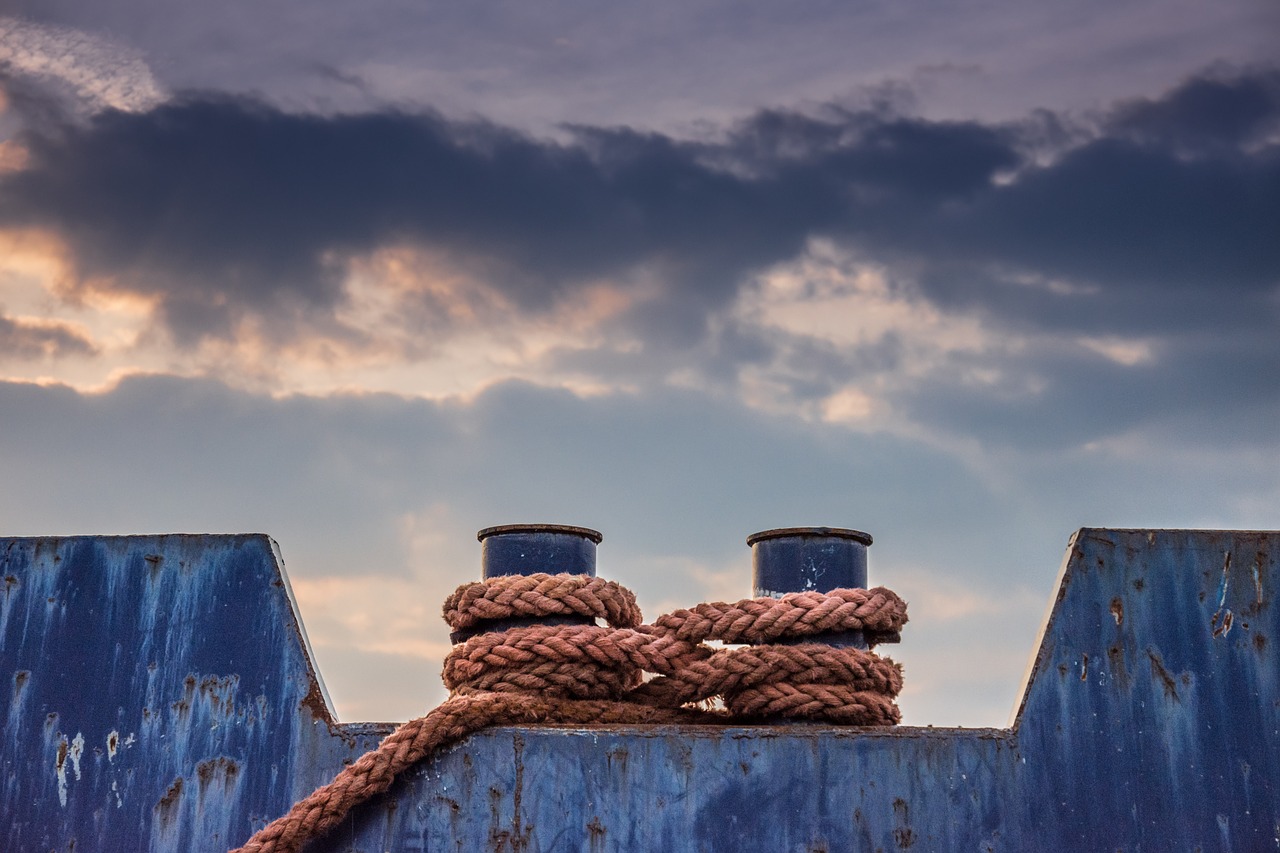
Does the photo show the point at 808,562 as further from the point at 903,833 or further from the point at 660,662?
the point at 903,833

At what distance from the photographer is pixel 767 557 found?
322cm

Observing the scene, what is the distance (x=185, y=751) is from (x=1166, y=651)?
7.73 feet

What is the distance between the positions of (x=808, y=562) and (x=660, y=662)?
45 cm

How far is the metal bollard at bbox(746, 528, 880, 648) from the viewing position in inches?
125

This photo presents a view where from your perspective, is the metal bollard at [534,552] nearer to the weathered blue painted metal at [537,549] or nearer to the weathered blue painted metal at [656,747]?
the weathered blue painted metal at [537,549]

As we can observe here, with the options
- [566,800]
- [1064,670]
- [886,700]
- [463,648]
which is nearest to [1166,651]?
[1064,670]

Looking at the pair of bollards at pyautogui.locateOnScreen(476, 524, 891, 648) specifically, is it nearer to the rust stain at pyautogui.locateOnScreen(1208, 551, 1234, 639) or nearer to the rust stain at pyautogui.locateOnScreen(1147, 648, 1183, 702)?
the rust stain at pyautogui.locateOnScreen(1147, 648, 1183, 702)

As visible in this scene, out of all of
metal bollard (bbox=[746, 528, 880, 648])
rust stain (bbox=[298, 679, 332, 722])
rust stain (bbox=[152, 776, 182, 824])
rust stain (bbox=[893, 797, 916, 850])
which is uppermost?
metal bollard (bbox=[746, 528, 880, 648])

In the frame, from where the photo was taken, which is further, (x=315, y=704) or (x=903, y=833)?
(x=315, y=704)

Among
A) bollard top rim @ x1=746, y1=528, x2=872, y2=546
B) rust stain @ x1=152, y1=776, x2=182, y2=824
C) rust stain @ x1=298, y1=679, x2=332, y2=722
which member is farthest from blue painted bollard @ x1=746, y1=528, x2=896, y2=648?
rust stain @ x1=152, y1=776, x2=182, y2=824

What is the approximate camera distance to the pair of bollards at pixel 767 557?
3172 mm

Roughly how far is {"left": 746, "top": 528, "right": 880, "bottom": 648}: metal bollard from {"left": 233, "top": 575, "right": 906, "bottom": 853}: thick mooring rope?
0.22 ft

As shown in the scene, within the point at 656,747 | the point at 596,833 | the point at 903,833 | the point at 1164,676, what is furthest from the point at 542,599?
the point at 1164,676

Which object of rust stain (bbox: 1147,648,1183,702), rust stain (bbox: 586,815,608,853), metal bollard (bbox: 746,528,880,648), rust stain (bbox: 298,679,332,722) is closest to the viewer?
rust stain (bbox: 586,815,608,853)
